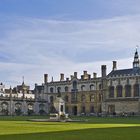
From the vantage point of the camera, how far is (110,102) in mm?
92875

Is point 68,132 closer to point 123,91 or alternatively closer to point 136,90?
point 136,90

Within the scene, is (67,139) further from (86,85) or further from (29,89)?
(29,89)

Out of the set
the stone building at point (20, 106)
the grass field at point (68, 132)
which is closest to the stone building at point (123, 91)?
the stone building at point (20, 106)

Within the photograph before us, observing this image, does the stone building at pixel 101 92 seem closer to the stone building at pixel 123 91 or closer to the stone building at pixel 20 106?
the stone building at pixel 123 91

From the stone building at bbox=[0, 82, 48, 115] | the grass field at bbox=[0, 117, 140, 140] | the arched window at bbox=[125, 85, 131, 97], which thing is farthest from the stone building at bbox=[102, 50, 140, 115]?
the grass field at bbox=[0, 117, 140, 140]

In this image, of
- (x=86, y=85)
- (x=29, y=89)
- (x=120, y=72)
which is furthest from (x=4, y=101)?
(x=29, y=89)

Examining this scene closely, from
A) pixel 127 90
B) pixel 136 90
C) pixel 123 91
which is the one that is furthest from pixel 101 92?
pixel 136 90

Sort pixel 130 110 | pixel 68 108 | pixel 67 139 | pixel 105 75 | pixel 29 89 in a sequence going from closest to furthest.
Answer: pixel 67 139 < pixel 130 110 < pixel 105 75 < pixel 68 108 < pixel 29 89

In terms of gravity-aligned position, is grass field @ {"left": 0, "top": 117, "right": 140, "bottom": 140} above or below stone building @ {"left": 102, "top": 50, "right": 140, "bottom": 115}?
below

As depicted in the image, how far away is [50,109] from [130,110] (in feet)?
82.6

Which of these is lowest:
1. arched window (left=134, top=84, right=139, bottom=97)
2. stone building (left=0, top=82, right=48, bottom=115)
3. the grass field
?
the grass field

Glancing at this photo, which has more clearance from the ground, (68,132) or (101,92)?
(101,92)

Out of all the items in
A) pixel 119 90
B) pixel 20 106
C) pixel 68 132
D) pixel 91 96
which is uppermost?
pixel 119 90

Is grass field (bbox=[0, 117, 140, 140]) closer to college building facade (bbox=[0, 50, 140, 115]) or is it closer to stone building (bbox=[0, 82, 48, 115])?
college building facade (bbox=[0, 50, 140, 115])
